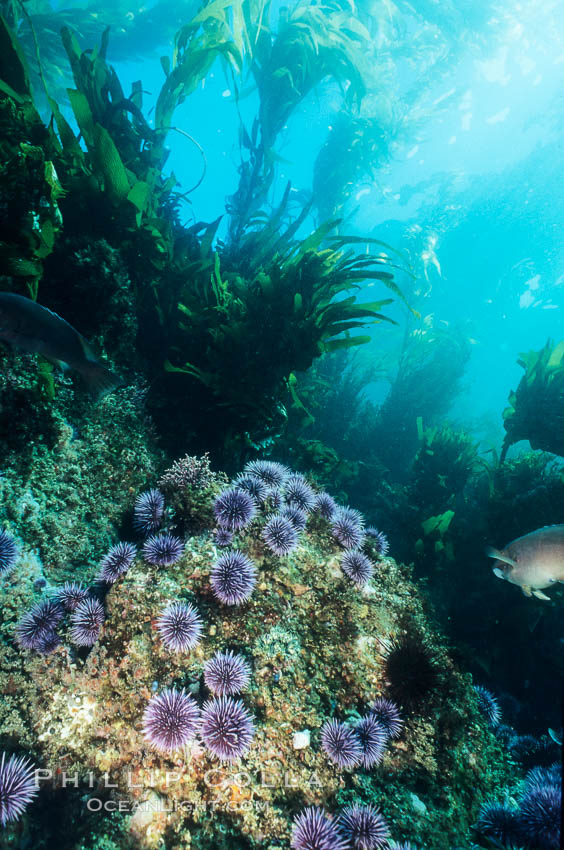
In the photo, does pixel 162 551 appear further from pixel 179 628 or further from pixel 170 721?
pixel 170 721

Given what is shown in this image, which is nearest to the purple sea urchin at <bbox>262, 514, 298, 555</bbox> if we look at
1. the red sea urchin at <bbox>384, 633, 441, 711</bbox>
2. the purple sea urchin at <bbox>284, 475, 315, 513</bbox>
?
the purple sea urchin at <bbox>284, 475, 315, 513</bbox>

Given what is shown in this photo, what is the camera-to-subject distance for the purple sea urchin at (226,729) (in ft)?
5.46

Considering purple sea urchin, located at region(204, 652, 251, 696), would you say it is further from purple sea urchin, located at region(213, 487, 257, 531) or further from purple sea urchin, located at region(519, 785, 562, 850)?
purple sea urchin, located at region(519, 785, 562, 850)

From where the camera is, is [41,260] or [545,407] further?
[545,407]

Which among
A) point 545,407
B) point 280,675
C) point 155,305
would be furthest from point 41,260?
point 545,407

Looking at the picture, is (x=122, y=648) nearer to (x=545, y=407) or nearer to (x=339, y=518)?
(x=339, y=518)

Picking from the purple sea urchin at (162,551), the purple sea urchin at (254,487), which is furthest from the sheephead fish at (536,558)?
the purple sea urchin at (162,551)

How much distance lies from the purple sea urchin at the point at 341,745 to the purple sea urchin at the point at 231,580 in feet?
2.84

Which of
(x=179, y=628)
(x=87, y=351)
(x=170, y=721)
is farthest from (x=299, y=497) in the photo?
(x=87, y=351)

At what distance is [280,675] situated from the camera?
6.86 feet

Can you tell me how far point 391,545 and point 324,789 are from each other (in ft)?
15.8

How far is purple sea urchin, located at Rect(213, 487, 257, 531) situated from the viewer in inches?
100

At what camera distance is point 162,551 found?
2.35 metres

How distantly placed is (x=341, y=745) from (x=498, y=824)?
108cm
